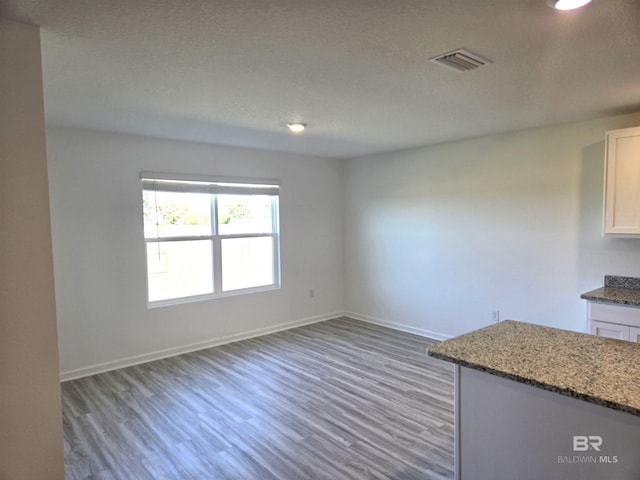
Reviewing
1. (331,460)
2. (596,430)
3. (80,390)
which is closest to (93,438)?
(80,390)

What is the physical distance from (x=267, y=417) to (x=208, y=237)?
2324 millimetres

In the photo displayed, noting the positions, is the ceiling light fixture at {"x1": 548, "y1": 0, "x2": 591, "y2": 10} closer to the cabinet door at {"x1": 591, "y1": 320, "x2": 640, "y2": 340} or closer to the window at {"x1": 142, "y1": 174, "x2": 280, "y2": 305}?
the cabinet door at {"x1": 591, "y1": 320, "x2": 640, "y2": 340}

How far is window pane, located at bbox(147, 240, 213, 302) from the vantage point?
4273mm

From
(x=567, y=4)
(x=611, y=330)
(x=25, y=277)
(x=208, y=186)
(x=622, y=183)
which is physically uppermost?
(x=567, y=4)

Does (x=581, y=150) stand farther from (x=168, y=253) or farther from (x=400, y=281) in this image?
(x=168, y=253)

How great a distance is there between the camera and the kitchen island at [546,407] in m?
1.33

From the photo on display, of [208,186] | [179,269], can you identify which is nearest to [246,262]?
[179,269]

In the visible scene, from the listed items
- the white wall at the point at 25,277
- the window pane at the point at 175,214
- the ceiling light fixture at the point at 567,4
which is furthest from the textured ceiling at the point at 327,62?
the window pane at the point at 175,214

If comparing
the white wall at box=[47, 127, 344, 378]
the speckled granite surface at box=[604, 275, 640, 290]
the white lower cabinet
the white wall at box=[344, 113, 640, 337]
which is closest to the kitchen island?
the white lower cabinet

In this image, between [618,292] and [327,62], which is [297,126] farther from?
[618,292]

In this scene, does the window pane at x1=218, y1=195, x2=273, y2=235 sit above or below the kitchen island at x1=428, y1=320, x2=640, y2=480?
above

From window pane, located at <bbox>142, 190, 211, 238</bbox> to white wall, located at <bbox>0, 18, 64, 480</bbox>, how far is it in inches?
98.4

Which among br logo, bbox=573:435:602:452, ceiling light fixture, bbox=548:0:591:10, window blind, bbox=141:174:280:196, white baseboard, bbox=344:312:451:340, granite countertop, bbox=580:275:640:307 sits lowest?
white baseboard, bbox=344:312:451:340

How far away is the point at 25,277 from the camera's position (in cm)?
170
